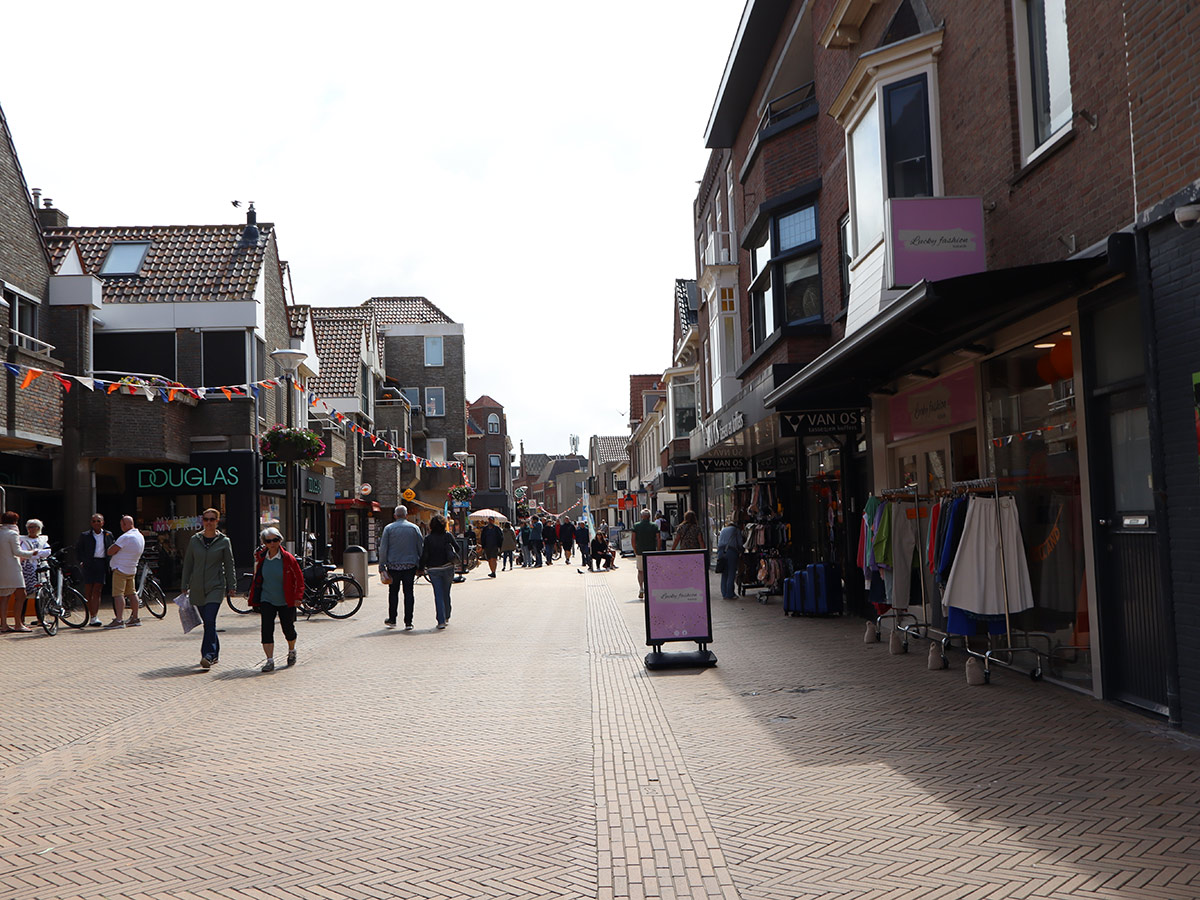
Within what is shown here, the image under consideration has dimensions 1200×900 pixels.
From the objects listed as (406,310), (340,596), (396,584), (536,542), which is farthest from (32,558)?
(406,310)

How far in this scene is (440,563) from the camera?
16422 mm

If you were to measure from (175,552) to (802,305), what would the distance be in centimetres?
1574

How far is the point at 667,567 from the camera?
1158 cm

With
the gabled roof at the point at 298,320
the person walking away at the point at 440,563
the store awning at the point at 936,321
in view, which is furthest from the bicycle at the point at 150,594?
the gabled roof at the point at 298,320

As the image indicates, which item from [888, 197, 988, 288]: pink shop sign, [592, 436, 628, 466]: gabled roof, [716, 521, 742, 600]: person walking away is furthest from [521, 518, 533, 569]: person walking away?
[592, 436, 628, 466]: gabled roof

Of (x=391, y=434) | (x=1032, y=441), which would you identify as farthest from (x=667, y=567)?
(x=391, y=434)

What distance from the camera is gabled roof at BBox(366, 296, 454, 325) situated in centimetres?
6375

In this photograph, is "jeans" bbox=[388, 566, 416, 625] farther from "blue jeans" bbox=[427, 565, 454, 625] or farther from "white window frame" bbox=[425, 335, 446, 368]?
"white window frame" bbox=[425, 335, 446, 368]

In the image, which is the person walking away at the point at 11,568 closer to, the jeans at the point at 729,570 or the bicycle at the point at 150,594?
the bicycle at the point at 150,594

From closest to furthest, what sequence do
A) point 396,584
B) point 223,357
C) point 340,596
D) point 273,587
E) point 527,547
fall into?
point 273,587
point 396,584
point 340,596
point 223,357
point 527,547

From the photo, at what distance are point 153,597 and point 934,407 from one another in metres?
14.1

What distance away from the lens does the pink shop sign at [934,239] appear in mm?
9977

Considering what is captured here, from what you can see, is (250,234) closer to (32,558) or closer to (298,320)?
(298,320)

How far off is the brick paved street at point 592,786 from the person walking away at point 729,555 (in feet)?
28.9
